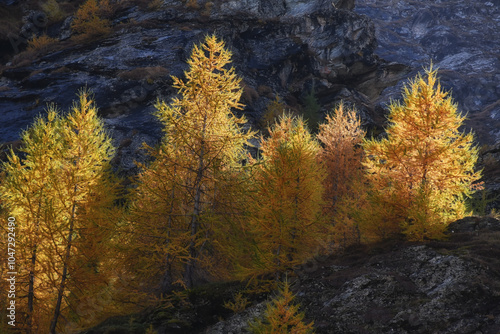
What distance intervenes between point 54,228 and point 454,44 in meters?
136

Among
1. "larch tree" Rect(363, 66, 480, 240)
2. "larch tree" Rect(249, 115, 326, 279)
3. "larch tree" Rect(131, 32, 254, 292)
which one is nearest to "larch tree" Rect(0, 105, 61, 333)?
"larch tree" Rect(131, 32, 254, 292)

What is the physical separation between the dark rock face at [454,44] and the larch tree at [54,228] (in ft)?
265

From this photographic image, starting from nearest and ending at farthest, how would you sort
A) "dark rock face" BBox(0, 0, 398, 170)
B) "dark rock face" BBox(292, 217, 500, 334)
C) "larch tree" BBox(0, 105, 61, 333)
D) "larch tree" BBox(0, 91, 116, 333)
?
"dark rock face" BBox(292, 217, 500, 334) < "larch tree" BBox(0, 91, 116, 333) < "larch tree" BBox(0, 105, 61, 333) < "dark rock face" BBox(0, 0, 398, 170)

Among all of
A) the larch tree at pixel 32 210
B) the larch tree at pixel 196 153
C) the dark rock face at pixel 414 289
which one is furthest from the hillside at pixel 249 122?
the larch tree at pixel 32 210

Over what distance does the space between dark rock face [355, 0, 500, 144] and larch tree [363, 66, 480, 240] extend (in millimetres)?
70643

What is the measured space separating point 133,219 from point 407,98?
1205 cm

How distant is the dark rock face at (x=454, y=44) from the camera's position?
84.0 m

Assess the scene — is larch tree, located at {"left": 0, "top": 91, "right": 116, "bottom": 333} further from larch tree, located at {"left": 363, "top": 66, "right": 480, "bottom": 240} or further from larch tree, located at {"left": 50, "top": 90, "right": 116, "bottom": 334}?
larch tree, located at {"left": 363, "top": 66, "right": 480, "bottom": 240}

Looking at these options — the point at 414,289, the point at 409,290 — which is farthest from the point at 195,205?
the point at 414,289

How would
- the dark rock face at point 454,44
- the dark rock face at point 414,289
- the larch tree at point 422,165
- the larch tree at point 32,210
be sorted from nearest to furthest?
the dark rock face at point 414,289 < the larch tree at point 32,210 < the larch tree at point 422,165 < the dark rock face at point 454,44

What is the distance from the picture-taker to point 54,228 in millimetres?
10094

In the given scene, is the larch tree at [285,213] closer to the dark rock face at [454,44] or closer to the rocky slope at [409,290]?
the rocky slope at [409,290]

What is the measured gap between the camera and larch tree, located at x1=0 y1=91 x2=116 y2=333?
9984 millimetres

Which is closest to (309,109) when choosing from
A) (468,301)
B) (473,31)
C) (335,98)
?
(335,98)
